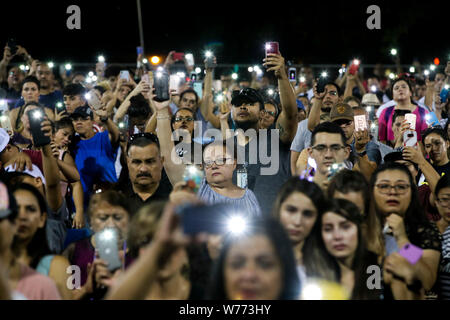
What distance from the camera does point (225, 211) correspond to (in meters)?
3.48

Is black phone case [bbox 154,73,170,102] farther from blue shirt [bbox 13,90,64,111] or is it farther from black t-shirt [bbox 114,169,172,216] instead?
blue shirt [bbox 13,90,64,111]

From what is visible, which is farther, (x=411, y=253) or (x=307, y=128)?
(x=307, y=128)

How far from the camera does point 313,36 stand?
22.7m

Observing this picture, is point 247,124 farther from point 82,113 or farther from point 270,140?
point 82,113

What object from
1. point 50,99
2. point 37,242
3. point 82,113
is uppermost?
point 50,99

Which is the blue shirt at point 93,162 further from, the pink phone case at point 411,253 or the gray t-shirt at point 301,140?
the pink phone case at point 411,253

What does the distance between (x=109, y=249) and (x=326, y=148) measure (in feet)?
6.69

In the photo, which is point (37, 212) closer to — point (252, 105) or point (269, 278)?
point (269, 278)

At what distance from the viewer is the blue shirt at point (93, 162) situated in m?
6.06

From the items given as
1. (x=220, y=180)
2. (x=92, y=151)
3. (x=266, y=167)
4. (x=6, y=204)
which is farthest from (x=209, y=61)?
(x=6, y=204)

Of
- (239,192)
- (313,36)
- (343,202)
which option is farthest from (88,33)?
(343,202)

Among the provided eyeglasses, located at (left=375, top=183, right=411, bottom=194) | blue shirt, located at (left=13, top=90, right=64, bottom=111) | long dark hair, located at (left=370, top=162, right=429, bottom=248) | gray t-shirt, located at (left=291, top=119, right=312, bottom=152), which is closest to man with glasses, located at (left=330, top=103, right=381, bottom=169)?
gray t-shirt, located at (left=291, top=119, right=312, bottom=152)

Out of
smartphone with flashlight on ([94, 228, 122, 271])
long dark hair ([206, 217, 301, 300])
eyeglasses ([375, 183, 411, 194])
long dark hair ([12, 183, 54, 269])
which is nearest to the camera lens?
long dark hair ([206, 217, 301, 300])

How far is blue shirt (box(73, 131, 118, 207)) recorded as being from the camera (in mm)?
6062
